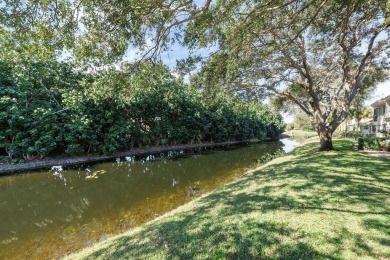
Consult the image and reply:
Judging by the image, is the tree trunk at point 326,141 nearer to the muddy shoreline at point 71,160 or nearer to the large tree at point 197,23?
the large tree at point 197,23

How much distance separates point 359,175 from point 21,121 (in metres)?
22.2

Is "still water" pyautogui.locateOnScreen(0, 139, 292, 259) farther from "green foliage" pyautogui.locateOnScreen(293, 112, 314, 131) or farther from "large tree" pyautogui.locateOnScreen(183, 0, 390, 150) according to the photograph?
"green foliage" pyautogui.locateOnScreen(293, 112, 314, 131)

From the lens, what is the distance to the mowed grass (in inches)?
156

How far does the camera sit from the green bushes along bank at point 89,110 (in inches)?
629

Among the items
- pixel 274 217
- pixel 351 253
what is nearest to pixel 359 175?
pixel 274 217

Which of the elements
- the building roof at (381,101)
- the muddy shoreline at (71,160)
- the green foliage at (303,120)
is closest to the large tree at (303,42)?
the building roof at (381,101)

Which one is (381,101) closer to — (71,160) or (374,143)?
(374,143)

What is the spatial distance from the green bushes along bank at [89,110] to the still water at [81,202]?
4.09 metres

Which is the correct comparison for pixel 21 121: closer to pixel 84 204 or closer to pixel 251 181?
pixel 84 204

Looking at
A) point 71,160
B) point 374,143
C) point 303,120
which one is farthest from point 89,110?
point 303,120

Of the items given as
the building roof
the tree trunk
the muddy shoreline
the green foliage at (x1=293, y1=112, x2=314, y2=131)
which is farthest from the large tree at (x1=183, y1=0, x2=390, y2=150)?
the green foliage at (x1=293, y1=112, x2=314, y2=131)

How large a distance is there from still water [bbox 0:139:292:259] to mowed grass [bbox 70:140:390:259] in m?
1.68

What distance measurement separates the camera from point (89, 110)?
820 inches

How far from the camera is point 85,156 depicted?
2139 cm
